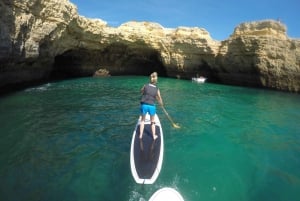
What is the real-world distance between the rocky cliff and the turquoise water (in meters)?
5.18

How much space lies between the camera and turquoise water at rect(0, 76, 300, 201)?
603cm

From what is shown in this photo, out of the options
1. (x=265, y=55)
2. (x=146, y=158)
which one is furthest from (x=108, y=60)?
(x=146, y=158)

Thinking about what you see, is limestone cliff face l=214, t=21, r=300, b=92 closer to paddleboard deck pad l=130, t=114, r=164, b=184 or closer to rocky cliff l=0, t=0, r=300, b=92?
rocky cliff l=0, t=0, r=300, b=92

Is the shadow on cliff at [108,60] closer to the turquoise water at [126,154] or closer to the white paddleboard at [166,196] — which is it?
the turquoise water at [126,154]

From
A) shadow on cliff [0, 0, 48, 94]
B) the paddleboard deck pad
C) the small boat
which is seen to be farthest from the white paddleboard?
the small boat

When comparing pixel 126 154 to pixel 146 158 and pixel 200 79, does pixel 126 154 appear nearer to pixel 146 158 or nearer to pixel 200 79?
pixel 146 158

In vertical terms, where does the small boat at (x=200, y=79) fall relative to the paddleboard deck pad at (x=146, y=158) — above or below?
above

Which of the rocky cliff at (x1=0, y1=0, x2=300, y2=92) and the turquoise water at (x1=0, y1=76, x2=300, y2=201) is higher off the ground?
the rocky cliff at (x1=0, y1=0, x2=300, y2=92)

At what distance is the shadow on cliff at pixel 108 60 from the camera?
3178 cm

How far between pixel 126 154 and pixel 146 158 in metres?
1.26

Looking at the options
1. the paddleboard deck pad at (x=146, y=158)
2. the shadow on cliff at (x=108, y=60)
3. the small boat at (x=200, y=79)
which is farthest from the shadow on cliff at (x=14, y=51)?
the small boat at (x=200, y=79)

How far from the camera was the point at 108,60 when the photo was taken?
34.7 m

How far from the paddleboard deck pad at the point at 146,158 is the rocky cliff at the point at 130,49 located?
38.3ft

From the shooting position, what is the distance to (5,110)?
12.1m
